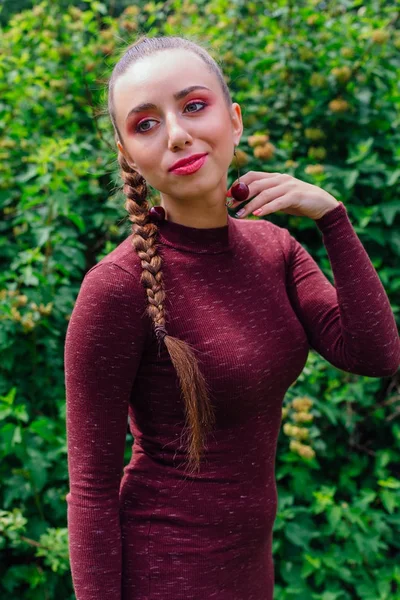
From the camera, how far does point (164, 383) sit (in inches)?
43.9

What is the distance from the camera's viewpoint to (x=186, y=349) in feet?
3.50

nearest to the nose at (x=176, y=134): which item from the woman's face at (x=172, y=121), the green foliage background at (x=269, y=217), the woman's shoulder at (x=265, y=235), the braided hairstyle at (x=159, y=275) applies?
the woman's face at (x=172, y=121)

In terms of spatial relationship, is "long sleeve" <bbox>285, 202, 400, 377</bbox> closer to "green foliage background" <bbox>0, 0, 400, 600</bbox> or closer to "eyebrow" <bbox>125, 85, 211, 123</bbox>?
"eyebrow" <bbox>125, 85, 211, 123</bbox>

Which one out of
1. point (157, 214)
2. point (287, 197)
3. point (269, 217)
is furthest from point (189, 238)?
point (269, 217)

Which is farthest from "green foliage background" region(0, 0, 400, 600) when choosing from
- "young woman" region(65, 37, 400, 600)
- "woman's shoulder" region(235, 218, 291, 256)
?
→ "young woman" region(65, 37, 400, 600)

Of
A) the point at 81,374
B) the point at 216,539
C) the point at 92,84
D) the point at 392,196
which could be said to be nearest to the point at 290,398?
the point at 392,196

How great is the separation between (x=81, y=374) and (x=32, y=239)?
125 centimetres

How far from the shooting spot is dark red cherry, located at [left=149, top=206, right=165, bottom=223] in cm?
121

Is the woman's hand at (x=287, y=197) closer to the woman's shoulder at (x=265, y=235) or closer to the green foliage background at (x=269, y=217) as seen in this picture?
the woman's shoulder at (x=265, y=235)

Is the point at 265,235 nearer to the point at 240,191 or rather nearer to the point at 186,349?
the point at 240,191

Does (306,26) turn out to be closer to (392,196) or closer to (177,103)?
(392,196)

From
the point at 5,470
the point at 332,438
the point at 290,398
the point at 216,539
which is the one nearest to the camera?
the point at 216,539

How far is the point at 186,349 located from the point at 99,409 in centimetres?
17

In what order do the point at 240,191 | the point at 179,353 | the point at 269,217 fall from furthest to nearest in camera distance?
the point at 269,217 < the point at 240,191 < the point at 179,353
